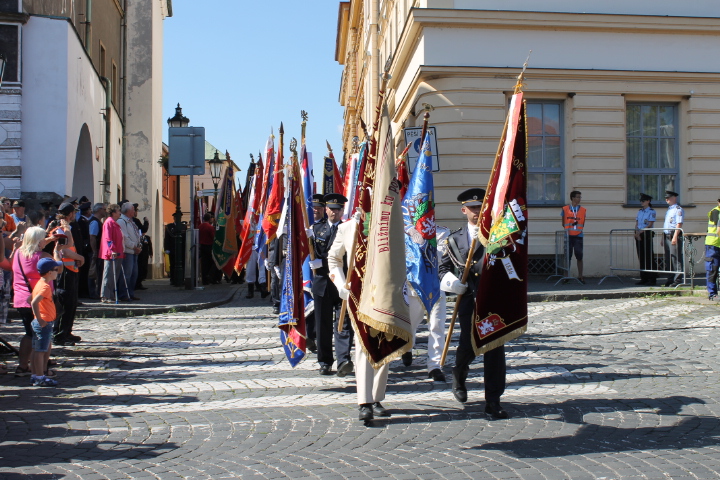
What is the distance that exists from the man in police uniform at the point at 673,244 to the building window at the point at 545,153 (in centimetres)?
385

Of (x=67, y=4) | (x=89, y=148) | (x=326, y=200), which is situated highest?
(x=67, y=4)

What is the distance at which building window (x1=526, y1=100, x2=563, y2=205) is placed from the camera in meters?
20.7

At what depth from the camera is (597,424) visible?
6344 mm

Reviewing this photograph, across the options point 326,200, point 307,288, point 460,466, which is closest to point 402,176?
point 326,200

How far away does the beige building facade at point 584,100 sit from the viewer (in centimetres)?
2031

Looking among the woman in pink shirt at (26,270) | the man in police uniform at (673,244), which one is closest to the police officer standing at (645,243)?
the man in police uniform at (673,244)

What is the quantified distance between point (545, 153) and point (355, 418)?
1525cm

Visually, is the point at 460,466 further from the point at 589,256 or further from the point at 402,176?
the point at 589,256

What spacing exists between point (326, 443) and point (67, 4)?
63.5 ft

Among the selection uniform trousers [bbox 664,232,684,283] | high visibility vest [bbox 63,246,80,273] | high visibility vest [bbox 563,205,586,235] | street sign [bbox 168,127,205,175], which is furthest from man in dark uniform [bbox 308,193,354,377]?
street sign [bbox 168,127,205,175]

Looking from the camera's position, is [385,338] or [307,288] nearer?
[385,338]

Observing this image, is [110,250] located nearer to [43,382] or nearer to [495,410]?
[43,382]

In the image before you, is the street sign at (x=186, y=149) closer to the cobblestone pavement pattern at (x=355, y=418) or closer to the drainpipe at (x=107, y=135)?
the drainpipe at (x=107, y=135)

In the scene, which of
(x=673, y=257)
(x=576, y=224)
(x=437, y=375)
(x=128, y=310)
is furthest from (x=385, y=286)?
(x=576, y=224)
